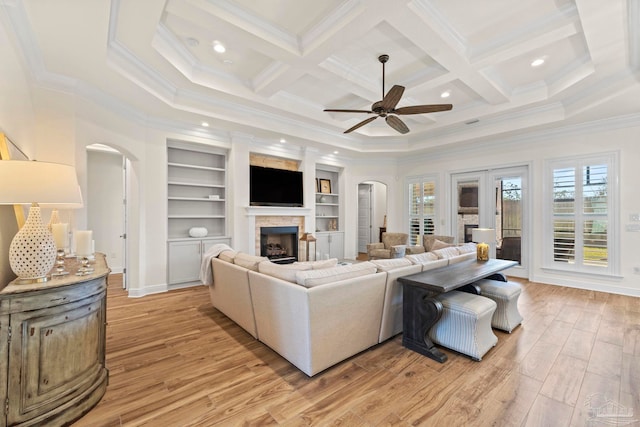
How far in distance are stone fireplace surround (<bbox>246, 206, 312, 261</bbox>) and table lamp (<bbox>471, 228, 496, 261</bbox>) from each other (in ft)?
12.1

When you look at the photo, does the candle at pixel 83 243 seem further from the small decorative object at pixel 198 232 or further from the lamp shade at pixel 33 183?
the small decorative object at pixel 198 232

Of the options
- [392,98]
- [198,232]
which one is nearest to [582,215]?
[392,98]

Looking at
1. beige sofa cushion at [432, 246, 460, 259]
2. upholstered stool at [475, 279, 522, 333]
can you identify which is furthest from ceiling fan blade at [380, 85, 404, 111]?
upholstered stool at [475, 279, 522, 333]

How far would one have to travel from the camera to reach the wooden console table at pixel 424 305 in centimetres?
250

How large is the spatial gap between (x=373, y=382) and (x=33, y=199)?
8.71 feet

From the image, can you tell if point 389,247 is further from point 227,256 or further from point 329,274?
point 329,274

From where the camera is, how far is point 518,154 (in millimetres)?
5727

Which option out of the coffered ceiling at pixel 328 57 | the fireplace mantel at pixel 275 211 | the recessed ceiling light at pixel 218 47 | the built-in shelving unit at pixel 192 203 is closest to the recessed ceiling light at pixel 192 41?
the coffered ceiling at pixel 328 57

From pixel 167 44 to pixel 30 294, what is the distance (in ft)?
9.97

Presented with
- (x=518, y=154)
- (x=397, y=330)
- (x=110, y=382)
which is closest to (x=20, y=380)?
(x=110, y=382)

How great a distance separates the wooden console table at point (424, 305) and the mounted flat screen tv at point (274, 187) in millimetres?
3921

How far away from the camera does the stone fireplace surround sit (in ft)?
18.7

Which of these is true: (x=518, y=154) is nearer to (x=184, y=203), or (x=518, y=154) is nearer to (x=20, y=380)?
(x=184, y=203)

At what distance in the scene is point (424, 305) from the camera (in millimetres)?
2580
